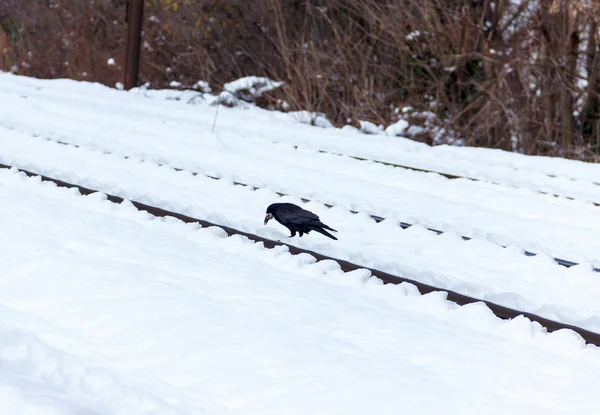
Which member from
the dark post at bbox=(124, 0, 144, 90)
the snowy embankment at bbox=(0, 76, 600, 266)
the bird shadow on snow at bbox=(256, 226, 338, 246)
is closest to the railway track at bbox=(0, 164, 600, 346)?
the bird shadow on snow at bbox=(256, 226, 338, 246)

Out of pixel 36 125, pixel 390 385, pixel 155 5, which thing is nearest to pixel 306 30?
pixel 155 5

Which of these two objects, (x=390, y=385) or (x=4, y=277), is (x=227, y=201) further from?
(x=390, y=385)

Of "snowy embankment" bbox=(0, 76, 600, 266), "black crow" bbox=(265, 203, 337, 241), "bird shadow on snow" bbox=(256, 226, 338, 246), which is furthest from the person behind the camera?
"snowy embankment" bbox=(0, 76, 600, 266)

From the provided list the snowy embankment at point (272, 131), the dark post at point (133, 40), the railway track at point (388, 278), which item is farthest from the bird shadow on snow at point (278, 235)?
the dark post at point (133, 40)

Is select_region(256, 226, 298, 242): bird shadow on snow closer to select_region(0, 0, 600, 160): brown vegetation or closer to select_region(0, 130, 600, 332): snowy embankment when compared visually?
select_region(0, 130, 600, 332): snowy embankment

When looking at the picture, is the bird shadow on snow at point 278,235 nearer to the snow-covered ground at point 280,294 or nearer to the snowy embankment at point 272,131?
the snow-covered ground at point 280,294

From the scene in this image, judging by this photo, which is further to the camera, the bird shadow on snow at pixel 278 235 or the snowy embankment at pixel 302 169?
the snowy embankment at pixel 302 169

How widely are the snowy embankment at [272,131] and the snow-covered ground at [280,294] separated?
0.89 ft

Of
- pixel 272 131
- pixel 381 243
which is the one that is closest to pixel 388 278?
pixel 381 243

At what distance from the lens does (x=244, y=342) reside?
13.1ft

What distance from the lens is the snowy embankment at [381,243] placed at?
5305 mm

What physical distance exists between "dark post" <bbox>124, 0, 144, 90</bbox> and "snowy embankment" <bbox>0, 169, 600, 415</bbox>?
12012 mm

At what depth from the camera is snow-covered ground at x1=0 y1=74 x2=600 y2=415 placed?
356 cm

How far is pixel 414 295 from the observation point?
4855 mm
